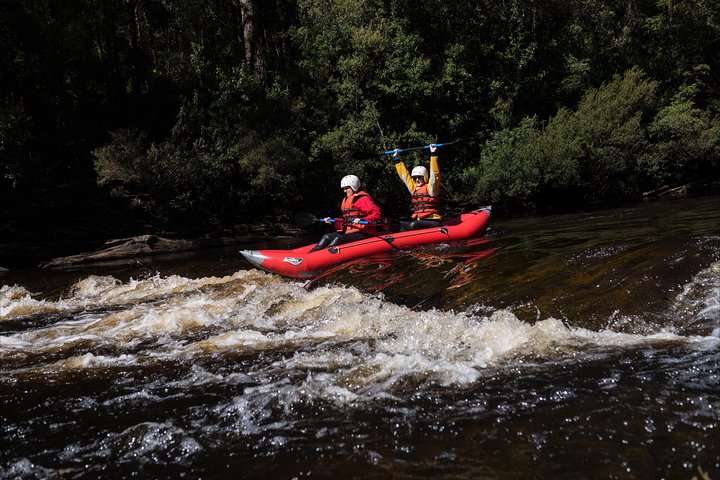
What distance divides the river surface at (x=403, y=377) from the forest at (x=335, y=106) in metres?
7.85

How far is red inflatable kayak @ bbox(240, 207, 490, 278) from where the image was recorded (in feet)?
24.2

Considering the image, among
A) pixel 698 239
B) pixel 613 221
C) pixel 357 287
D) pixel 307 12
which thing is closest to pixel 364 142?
pixel 307 12

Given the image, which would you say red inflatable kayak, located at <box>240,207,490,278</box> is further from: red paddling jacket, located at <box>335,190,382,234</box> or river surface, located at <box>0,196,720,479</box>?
river surface, located at <box>0,196,720,479</box>

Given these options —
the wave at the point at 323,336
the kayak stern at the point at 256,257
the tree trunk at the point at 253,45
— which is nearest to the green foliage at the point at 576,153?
the tree trunk at the point at 253,45

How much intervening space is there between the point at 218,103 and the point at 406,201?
262 inches

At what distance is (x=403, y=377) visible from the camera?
322cm

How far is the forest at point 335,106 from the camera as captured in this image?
577 inches

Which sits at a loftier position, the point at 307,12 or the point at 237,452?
the point at 307,12

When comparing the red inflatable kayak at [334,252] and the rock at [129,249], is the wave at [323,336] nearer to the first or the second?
the red inflatable kayak at [334,252]

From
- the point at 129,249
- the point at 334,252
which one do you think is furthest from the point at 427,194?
the point at 129,249

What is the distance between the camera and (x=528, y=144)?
1716cm

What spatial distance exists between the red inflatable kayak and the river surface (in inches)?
40.5

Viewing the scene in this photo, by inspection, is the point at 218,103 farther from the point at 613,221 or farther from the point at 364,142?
the point at 613,221

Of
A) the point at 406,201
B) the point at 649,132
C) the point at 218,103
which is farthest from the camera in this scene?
the point at 649,132
